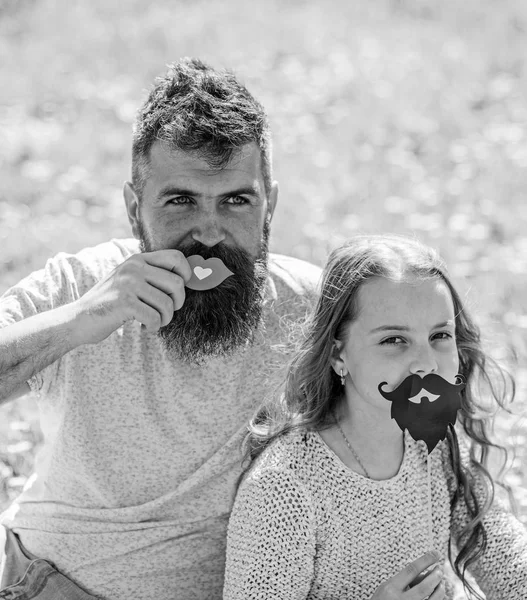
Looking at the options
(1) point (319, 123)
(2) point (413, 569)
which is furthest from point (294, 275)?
(1) point (319, 123)

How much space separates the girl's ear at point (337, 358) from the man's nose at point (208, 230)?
40 centimetres

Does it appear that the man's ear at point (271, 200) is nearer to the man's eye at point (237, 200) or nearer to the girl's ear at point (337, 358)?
the man's eye at point (237, 200)

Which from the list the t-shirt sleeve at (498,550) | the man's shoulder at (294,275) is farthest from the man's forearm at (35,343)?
the t-shirt sleeve at (498,550)

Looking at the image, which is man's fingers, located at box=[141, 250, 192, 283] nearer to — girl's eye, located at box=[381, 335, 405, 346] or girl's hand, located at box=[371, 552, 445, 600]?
girl's eye, located at box=[381, 335, 405, 346]

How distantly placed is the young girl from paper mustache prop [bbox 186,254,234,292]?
11.2 inches

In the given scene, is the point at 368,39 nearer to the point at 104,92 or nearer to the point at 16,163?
the point at 104,92

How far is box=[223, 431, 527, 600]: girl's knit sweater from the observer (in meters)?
2.56

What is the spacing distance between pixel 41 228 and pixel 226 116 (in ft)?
11.5

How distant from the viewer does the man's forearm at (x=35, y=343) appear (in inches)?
100.0

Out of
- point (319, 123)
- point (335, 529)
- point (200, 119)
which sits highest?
point (319, 123)

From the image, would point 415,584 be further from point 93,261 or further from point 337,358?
point 93,261

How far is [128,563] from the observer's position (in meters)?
2.84

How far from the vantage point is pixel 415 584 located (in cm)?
253

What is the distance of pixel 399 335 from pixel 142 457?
0.81 metres
